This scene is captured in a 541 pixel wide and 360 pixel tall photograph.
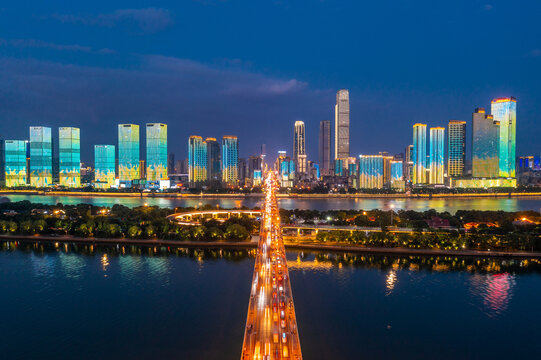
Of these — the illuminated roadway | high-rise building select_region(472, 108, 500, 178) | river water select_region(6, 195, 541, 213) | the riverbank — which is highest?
high-rise building select_region(472, 108, 500, 178)

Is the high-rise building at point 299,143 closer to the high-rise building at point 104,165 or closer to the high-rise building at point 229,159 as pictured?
the high-rise building at point 229,159

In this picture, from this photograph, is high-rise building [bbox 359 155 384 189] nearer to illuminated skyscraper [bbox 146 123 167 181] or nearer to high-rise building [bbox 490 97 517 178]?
high-rise building [bbox 490 97 517 178]

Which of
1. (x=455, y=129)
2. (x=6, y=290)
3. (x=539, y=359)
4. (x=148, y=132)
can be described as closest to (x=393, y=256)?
(x=539, y=359)

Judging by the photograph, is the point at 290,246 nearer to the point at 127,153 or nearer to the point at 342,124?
the point at 127,153

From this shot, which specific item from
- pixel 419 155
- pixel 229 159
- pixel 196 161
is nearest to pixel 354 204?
pixel 229 159

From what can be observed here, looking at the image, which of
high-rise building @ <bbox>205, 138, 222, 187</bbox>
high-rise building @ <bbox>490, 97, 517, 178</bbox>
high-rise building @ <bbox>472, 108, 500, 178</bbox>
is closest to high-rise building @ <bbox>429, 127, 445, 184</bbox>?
high-rise building @ <bbox>472, 108, 500, 178</bbox>

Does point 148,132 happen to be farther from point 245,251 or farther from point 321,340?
point 321,340
